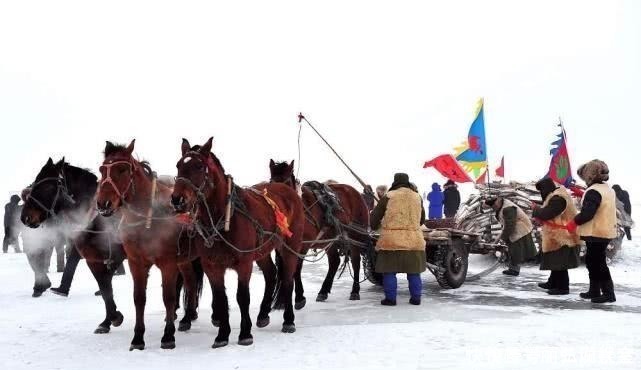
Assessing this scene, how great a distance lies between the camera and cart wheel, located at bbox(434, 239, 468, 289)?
9.23 meters

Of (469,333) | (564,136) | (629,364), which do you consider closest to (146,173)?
(469,333)

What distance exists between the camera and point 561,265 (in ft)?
29.0

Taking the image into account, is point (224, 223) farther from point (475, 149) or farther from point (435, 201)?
point (435, 201)

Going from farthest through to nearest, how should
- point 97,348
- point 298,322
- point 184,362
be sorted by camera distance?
1. point 298,322
2. point 97,348
3. point 184,362

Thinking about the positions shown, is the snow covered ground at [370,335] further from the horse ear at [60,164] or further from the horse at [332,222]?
the horse ear at [60,164]

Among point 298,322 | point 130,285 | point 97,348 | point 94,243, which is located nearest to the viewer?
point 97,348

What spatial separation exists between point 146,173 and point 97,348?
5.88 feet

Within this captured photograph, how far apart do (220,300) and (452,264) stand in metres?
4.95

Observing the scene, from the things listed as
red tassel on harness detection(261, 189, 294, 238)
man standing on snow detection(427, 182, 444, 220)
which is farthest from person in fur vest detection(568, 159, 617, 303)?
man standing on snow detection(427, 182, 444, 220)

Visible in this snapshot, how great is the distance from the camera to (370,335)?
6.11 meters

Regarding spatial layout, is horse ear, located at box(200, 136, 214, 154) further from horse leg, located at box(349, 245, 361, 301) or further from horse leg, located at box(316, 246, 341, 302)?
horse leg, located at box(349, 245, 361, 301)

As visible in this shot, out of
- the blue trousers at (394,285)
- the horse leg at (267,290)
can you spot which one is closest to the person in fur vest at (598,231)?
the blue trousers at (394,285)

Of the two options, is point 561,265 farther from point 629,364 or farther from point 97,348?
point 97,348

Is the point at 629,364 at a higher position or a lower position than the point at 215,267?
lower
